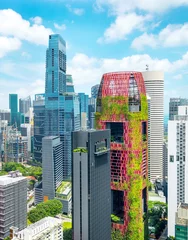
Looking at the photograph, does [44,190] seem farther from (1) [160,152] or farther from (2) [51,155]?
(1) [160,152]

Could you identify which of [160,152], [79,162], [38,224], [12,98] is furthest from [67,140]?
[12,98]

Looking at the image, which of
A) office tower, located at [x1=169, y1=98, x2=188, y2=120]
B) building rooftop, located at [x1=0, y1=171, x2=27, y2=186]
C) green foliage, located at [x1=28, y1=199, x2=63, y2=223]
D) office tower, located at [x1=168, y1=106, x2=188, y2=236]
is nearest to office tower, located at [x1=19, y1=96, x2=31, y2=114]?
office tower, located at [x1=169, y1=98, x2=188, y2=120]

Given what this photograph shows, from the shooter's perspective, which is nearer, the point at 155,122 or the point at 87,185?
the point at 87,185

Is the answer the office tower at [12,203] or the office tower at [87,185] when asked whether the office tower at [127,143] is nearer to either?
the office tower at [87,185]

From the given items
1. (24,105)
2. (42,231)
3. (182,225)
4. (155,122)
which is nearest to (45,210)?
(42,231)

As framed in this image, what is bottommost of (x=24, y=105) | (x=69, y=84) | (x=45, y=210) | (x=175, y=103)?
(x=45, y=210)

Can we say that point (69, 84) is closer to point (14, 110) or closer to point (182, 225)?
point (14, 110)

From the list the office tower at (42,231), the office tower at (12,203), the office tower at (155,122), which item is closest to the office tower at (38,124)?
the office tower at (155,122)
